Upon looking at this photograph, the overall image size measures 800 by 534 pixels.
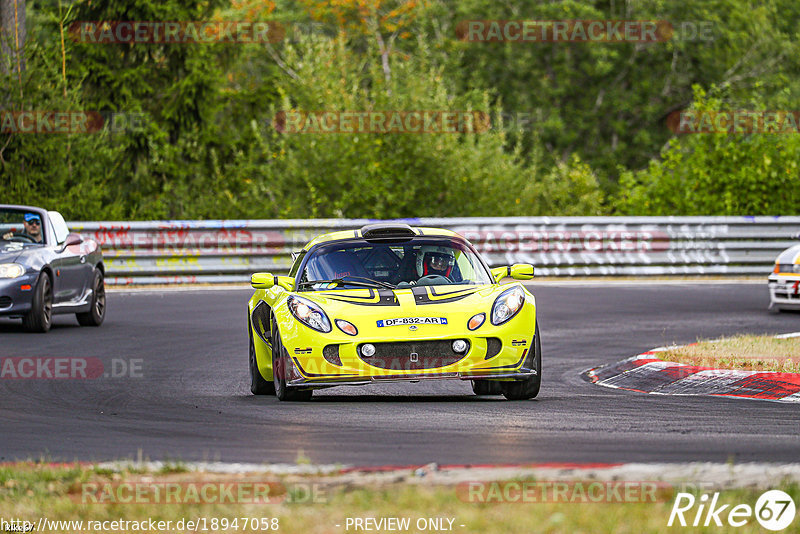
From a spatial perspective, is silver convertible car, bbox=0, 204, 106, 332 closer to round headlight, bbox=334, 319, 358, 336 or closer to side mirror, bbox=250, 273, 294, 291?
side mirror, bbox=250, 273, 294, 291

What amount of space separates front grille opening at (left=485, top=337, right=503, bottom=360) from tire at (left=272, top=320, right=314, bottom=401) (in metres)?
1.38

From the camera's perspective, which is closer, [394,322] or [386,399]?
[394,322]

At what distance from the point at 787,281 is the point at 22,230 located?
9.82 m

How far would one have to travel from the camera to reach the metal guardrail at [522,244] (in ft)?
82.7

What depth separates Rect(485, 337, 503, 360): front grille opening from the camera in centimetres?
995

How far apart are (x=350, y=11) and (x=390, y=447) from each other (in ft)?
152

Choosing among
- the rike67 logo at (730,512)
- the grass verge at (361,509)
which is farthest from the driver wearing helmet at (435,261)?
the rike67 logo at (730,512)

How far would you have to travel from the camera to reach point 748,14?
53.6m

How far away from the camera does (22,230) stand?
17.1 metres

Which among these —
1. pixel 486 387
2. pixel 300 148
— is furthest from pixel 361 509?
pixel 300 148

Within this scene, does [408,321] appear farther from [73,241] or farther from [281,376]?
[73,241]

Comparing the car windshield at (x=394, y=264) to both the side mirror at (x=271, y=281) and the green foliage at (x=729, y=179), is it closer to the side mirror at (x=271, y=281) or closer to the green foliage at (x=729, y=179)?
the side mirror at (x=271, y=281)

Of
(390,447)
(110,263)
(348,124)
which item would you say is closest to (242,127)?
(348,124)

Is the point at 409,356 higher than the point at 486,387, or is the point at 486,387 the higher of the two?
the point at 409,356
